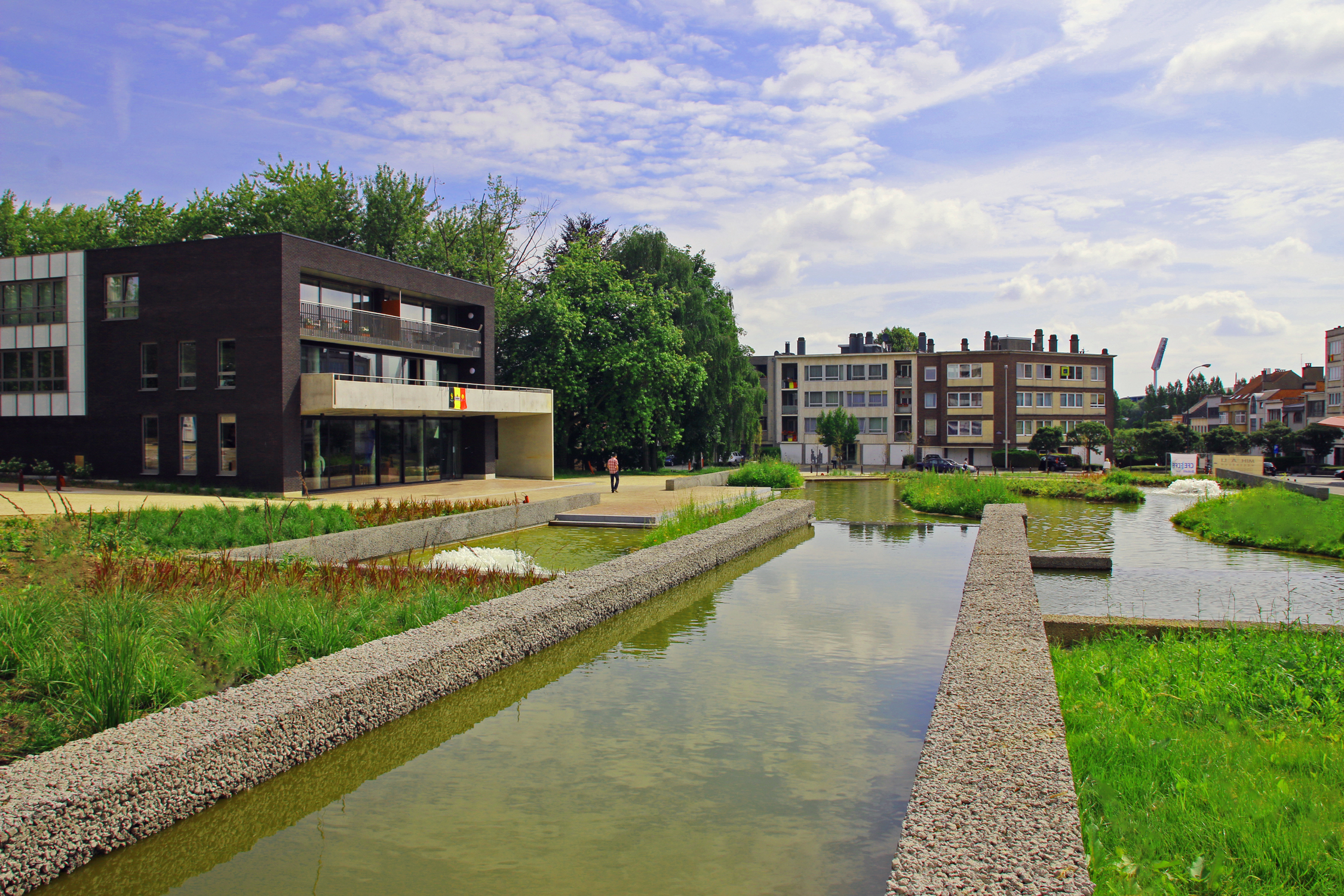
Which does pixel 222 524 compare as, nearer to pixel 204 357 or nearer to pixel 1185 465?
pixel 204 357

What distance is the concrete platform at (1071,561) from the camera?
15008 millimetres

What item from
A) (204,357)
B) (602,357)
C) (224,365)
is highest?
(602,357)

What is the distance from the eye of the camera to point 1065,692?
7316 mm

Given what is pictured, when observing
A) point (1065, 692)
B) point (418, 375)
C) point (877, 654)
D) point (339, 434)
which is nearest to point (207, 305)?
point (339, 434)

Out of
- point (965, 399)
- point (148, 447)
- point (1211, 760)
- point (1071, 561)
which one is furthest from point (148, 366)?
point (965, 399)

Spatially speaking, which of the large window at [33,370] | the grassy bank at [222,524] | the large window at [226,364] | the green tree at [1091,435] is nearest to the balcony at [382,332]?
the large window at [226,364]

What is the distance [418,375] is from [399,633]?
29.1 metres

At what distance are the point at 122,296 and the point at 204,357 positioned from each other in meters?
4.35

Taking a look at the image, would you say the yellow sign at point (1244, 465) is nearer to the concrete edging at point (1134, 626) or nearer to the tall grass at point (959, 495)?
the tall grass at point (959, 495)

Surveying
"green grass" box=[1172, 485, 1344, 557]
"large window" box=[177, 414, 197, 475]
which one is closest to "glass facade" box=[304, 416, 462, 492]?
"large window" box=[177, 414, 197, 475]

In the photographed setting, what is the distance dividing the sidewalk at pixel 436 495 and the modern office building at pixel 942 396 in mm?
40936

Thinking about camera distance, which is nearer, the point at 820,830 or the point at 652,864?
A: the point at 652,864

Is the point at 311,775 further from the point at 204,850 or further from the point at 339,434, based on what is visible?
the point at 339,434

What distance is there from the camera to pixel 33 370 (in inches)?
1262
